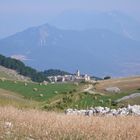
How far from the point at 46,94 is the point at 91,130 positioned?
29735 mm

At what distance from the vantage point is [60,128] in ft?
45.2

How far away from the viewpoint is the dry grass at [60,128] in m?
12.8

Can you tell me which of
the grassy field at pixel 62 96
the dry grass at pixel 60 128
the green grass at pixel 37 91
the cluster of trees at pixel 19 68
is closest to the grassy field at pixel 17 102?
the grassy field at pixel 62 96

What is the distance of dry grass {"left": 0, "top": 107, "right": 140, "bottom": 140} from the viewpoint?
505 inches

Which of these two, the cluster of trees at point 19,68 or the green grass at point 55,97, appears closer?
the green grass at point 55,97

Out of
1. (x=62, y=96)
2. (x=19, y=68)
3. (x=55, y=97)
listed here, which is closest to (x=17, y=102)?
(x=62, y=96)

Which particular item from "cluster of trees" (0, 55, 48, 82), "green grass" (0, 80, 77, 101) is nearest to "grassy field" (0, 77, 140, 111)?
"green grass" (0, 80, 77, 101)

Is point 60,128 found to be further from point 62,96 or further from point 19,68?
point 19,68

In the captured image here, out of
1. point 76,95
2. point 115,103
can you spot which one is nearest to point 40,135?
point 115,103

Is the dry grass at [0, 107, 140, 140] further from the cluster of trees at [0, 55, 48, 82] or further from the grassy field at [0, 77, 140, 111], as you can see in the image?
the cluster of trees at [0, 55, 48, 82]

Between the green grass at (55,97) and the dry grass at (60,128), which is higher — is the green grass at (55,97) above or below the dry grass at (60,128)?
above

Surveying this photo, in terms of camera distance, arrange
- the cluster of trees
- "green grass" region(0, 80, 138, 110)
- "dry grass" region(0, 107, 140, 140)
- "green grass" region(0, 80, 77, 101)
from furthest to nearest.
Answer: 1. the cluster of trees
2. "green grass" region(0, 80, 77, 101)
3. "green grass" region(0, 80, 138, 110)
4. "dry grass" region(0, 107, 140, 140)

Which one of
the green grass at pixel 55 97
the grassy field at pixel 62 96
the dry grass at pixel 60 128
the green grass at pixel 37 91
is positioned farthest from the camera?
the green grass at pixel 37 91

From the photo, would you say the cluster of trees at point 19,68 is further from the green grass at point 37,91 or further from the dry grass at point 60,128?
the dry grass at point 60,128
